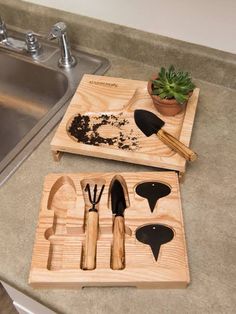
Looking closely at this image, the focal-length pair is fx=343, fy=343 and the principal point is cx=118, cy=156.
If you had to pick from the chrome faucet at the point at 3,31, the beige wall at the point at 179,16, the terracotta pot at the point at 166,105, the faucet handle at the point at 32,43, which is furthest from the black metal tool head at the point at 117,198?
the chrome faucet at the point at 3,31

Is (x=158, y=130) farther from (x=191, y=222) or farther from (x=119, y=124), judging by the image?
(x=191, y=222)

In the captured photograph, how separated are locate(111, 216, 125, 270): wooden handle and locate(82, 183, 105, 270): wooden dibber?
0.03 metres

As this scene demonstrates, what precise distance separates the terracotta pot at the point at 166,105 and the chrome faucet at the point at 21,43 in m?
0.47

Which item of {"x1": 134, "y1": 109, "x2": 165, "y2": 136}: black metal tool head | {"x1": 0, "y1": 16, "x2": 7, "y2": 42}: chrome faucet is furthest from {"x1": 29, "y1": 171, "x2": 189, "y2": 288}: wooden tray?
{"x1": 0, "y1": 16, "x2": 7, "y2": 42}: chrome faucet

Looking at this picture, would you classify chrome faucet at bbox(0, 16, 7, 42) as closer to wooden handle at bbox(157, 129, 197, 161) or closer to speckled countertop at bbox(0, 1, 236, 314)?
speckled countertop at bbox(0, 1, 236, 314)

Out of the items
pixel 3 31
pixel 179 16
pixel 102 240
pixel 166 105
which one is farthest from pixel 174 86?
pixel 3 31

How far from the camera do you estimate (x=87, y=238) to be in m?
0.63

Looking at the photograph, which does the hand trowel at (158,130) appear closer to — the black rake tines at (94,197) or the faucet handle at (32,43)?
the black rake tines at (94,197)

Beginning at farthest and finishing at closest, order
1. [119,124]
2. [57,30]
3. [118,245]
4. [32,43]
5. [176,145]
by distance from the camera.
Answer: [32,43], [57,30], [119,124], [176,145], [118,245]

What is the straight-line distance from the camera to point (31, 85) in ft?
3.78

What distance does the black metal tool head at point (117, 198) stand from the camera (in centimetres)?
67

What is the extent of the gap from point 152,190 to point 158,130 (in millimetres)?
159

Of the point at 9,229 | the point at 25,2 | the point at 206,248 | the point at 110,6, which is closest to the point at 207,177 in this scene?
the point at 206,248

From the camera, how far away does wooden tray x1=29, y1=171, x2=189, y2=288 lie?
583mm
